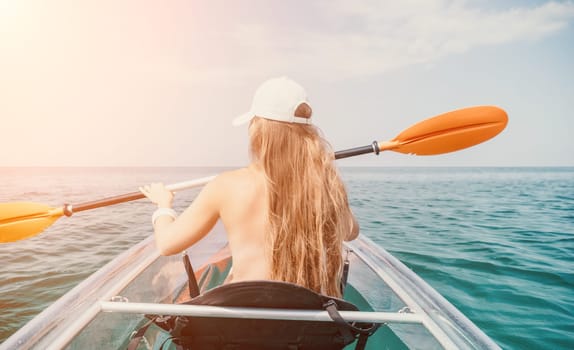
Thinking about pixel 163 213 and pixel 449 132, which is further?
pixel 449 132

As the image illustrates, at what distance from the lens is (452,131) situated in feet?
10.1

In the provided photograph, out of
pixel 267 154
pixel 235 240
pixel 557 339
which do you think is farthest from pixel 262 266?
pixel 557 339

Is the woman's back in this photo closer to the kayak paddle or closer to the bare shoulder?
the bare shoulder

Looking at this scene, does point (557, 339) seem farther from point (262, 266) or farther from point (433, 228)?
point (433, 228)

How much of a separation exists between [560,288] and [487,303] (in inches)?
47.2

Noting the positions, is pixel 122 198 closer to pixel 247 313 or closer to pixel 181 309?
pixel 181 309

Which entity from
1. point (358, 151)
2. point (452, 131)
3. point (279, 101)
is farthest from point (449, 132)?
point (279, 101)

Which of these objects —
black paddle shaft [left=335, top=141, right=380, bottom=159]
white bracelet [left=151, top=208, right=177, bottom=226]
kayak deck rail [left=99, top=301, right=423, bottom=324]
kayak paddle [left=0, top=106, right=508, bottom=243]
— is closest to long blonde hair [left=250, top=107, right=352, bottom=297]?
kayak deck rail [left=99, top=301, right=423, bottom=324]

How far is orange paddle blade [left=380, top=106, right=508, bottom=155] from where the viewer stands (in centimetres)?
305

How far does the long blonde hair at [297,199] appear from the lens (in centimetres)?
146

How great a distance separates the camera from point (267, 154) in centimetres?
148

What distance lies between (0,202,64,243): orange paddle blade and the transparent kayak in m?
0.70

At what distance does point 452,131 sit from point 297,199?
2.14 m

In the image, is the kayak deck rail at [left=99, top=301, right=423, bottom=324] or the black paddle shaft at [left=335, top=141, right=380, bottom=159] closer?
the kayak deck rail at [left=99, top=301, right=423, bottom=324]
